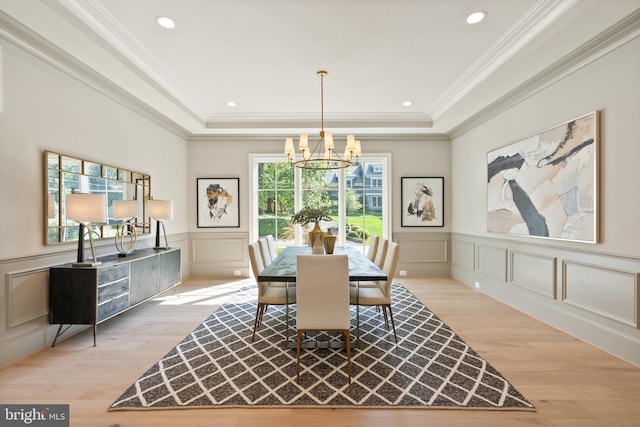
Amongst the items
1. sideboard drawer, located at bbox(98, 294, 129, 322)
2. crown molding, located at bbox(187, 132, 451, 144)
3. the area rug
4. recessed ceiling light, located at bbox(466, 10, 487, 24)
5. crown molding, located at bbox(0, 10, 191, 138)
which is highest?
recessed ceiling light, located at bbox(466, 10, 487, 24)

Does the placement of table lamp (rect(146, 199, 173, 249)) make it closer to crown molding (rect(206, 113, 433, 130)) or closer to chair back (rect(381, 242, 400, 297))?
crown molding (rect(206, 113, 433, 130))

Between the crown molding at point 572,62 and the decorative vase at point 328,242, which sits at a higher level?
the crown molding at point 572,62

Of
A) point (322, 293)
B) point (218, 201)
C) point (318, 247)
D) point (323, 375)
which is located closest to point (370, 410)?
point (323, 375)

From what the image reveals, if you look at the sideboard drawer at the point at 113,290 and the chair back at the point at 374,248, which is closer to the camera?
the sideboard drawer at the point at 113,290

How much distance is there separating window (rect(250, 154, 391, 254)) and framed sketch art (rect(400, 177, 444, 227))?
397 millimetres

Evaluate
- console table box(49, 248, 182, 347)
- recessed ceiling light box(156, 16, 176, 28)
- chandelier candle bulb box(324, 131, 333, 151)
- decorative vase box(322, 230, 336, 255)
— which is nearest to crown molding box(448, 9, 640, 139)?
chandelier candle bulb box(324, 131, 333, 151)

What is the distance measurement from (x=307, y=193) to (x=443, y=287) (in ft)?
9.34

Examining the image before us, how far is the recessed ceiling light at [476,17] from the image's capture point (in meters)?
2.54

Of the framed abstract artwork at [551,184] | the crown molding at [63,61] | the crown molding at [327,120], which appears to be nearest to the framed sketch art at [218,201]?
the crown molding at [327,120]

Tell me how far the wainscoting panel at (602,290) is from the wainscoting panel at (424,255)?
8.09ft

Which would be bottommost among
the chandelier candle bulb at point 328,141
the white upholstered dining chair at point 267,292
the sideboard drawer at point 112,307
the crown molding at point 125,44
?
the sideboard drawer at point 112,307

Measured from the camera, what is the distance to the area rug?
2105mm

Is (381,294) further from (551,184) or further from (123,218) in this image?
(123,218)

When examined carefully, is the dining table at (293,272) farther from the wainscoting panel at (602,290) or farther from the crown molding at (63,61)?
the crown molding at (63,61)
